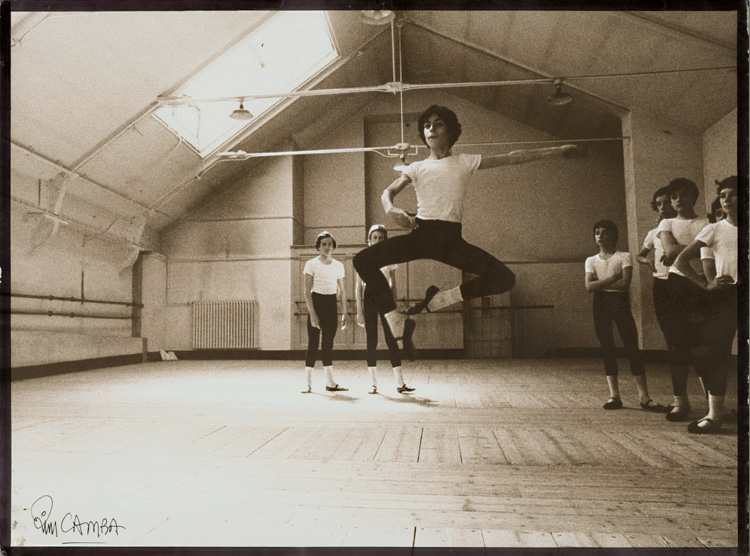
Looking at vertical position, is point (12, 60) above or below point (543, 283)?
above

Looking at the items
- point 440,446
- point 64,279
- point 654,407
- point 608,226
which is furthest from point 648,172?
point 64,279

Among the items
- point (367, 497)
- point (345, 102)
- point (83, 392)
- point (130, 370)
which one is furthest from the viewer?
point (83, 392)

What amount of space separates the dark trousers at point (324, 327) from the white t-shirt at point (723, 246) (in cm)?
277

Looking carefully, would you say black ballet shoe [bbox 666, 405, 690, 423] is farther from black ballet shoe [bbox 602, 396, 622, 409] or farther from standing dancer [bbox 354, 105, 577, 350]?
standing dancer [bbox 354, 105, 577, 350]

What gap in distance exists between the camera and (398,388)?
176 inches

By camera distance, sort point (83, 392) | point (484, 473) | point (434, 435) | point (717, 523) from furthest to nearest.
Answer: point (83, 392), point (434, 435), point (484, 473), point (717, 523)

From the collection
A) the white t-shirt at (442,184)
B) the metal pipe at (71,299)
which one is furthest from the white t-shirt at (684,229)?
the metal pipe at (71,299)

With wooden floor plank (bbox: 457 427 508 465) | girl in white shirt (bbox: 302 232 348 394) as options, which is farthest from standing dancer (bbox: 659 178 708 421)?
girl in white shirt (bbox: 302 232 348 394)

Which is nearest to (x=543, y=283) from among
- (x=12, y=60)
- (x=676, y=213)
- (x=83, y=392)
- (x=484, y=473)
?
(x=676, y=213)

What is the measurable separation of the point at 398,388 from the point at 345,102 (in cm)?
251

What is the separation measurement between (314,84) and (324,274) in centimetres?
148

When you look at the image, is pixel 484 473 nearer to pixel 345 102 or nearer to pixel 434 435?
pixel 434 435

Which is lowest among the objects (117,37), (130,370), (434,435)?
(434,435)
